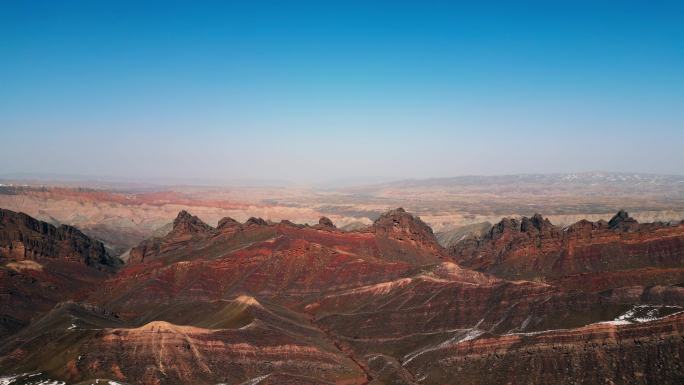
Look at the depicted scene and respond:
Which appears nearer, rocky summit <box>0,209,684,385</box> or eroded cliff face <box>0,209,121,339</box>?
rocky summit <box>0,209,684,385</box>

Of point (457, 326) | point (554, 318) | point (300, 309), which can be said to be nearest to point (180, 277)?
point (300, 309)

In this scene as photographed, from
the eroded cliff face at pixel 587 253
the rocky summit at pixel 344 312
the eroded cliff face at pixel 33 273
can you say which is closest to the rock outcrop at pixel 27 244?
the eroded cliff face at pixel 33 273

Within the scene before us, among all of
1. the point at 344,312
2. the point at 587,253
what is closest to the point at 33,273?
the point at 344,312

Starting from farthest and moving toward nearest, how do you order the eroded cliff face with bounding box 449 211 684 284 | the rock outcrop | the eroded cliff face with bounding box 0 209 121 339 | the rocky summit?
the rock outcrop
the eroded cliff face with bounding box 449 211 684 284
the eroded cliff face with bounding box 0 209 121 339
the rocky summit

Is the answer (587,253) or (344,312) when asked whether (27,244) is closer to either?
(344,312)

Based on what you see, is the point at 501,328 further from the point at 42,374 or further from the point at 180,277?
the point at 180,277

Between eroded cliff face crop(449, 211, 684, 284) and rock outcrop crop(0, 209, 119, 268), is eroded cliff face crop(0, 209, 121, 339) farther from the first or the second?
eroded cliff face crop(449, 211, 684, 284)

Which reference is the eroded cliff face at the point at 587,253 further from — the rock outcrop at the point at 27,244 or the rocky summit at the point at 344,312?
the rock outcrop at the point at 27,244

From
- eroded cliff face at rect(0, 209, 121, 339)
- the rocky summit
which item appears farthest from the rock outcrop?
the rocky summit
